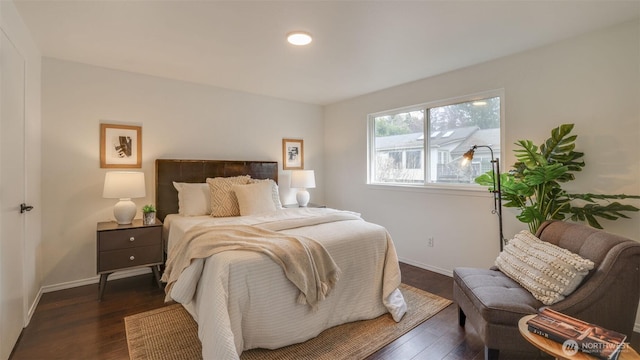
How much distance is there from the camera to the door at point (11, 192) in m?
1.85

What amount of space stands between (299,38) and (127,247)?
2.59 m

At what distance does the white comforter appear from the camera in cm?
178

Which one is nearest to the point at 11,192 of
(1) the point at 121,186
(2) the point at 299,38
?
(1) the point at 121,186

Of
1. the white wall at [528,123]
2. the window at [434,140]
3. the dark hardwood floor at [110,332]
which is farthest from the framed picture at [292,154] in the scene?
the dark hardwood floor at [110,332]

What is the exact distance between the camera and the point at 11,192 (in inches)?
79.7

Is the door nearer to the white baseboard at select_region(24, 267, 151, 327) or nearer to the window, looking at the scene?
the white baseboard at select_region(24, 267, 151, 327)

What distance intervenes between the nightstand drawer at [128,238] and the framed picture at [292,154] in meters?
2.17

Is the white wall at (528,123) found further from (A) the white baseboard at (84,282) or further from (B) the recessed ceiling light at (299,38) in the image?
(A) the white baseboard at (84,282)

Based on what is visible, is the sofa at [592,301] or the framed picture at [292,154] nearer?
the sofa at [592,301]

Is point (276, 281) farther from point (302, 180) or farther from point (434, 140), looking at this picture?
point (434, 140)

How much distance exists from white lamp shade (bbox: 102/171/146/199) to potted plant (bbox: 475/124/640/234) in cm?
357

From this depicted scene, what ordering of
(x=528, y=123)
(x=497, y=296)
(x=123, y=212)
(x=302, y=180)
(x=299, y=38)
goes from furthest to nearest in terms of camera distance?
(x=302, y=180)
(x=123, y=212)
(x=528, y=123)
(x=299, y=38)
(x=497, y=296)

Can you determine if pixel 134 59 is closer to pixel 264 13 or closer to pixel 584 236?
pixel 264 13

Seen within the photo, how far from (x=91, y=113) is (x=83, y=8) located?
1454 millimetres
